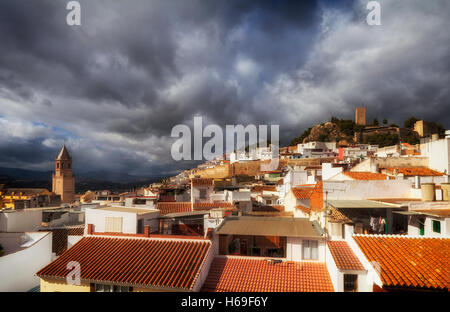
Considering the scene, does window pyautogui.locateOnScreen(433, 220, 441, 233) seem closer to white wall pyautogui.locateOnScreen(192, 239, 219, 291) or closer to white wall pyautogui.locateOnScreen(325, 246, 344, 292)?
white wall pyautogui.locateOnScreen(325, 246, 344, 292)

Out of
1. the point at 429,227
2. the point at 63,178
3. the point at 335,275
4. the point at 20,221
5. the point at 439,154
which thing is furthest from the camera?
the point at 63,178

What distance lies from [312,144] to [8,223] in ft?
218

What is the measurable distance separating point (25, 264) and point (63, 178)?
2607 inches

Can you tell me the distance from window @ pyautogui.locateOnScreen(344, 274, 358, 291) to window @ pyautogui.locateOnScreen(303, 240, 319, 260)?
198 cm

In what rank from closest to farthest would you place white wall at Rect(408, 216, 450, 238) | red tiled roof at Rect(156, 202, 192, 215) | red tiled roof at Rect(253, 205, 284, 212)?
1. white wall at Rect(408, 216, 450, 238)
2. red tiled roof at Rect(156, 202, 192, 215)
3. red tiled roof at Rect(253, 205, 284, 212)

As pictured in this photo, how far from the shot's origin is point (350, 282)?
8.11m

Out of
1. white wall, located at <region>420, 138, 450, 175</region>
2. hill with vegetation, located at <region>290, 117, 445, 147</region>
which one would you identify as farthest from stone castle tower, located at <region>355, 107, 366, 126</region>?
white wall, located at <region>420, 138, 450, 175</region>

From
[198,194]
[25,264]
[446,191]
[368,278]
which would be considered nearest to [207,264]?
[368,278]

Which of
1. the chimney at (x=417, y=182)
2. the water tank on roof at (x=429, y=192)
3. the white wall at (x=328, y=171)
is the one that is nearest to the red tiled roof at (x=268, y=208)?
the white wall at (x=328, y=171)

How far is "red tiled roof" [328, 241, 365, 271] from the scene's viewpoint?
26.6 feet

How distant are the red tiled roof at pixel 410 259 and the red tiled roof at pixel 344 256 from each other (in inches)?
16.5

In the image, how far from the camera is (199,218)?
596 inches

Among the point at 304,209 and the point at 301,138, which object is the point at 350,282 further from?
the point at 301,138

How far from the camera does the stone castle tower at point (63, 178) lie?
223 ft
